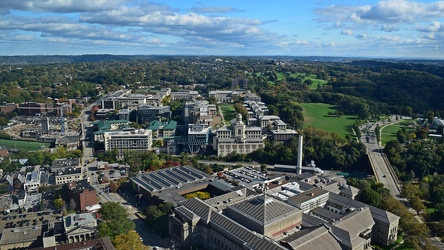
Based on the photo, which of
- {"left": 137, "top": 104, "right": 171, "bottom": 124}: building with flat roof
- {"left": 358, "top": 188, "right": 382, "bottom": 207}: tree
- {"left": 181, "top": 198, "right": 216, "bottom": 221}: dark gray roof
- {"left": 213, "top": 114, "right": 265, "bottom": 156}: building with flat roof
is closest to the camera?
{"left": 181, "top": 198, "right": 216, "bottom": 221}: dark gray roof

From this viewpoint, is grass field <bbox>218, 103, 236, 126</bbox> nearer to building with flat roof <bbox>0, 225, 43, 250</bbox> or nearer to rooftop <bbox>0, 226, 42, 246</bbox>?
rooftop <bbox>0, 226, 42, 246</bbox>

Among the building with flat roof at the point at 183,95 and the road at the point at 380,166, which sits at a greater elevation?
the building with flat roof at the point at 183,95

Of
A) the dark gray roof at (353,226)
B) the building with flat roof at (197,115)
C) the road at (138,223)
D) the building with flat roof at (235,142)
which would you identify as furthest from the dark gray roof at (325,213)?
the building with flat roof at (197,115)

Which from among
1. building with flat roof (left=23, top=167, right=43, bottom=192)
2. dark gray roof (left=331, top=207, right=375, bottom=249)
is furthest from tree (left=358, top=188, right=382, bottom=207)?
building with flat roof (left=23, top=167, right=43, bottom=192)

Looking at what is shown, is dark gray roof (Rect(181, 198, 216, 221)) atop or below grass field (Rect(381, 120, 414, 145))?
below

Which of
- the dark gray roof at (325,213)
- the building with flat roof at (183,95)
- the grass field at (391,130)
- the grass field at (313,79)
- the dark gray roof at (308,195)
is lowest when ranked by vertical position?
the dark gray roof at (325,213)

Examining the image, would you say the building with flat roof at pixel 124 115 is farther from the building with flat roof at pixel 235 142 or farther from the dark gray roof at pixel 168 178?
the dark gray roof at pixel 168 178
